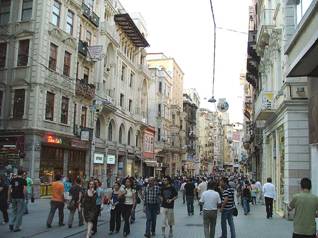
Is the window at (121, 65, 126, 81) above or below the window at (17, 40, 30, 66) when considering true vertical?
above

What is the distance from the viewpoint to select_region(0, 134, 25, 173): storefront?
1083 inches

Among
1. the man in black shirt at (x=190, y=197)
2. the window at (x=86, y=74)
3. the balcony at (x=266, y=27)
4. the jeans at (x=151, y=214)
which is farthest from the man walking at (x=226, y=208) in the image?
the window at (x=86, y=74)

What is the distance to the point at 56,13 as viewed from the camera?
1206 inches

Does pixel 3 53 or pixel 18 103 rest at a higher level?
pixel 3 53

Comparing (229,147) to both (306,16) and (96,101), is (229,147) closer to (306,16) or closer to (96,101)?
Result: (96,101)

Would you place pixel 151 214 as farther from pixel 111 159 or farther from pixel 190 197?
pixel 111 159

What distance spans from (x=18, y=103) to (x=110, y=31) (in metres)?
Answer: 14.1

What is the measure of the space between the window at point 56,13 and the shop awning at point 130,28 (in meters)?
12.3

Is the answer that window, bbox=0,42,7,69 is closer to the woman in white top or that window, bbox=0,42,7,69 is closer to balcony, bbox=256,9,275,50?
balcony, bbox=256,9,275,50

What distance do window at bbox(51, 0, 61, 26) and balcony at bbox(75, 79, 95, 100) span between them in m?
4.76

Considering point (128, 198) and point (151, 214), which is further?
point (128, 198)

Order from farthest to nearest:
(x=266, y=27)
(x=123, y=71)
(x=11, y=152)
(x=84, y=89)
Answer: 1. (x=123, y=71)
2. (x=84, y=89)
3. (x=11, y=152)
4. (x=266, y=27)

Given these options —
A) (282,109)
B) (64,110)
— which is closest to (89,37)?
(64,110)

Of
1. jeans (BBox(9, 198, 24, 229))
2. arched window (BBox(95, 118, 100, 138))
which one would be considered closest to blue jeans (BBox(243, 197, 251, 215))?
jeans (BBox(9, 198, 24, 229))
